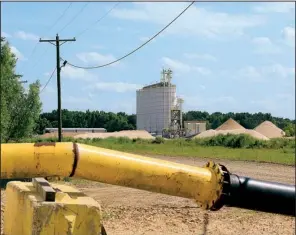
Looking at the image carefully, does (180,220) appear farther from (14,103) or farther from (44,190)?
(14,103)

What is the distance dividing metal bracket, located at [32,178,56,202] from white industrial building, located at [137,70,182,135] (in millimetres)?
65286

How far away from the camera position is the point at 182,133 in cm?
7550

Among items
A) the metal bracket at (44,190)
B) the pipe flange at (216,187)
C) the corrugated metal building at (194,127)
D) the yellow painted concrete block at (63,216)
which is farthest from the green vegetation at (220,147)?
the pipe flange at (216,187)

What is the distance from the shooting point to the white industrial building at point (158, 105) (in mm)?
70438

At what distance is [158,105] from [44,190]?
67.7 metres

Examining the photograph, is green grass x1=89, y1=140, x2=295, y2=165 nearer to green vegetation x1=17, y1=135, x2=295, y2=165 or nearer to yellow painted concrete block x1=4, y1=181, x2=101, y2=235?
green vegetation x1=17, y1=135, x2=295, y2=165

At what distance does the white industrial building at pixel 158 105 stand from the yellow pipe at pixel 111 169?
2598 inches

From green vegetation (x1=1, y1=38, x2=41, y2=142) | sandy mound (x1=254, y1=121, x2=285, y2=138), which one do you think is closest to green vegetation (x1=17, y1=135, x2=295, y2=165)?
green vegetation (x1=1, y1=38, x2=41, y2=142)

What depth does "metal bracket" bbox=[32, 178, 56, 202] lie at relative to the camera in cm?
427

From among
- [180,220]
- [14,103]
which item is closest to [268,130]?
[14,103]

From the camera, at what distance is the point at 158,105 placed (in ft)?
236

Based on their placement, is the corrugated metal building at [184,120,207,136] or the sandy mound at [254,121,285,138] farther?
the sandy mound at [254,121,285,138]

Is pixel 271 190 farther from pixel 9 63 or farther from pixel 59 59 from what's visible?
pixel 59 59

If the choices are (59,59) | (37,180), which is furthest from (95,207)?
(59,59)
